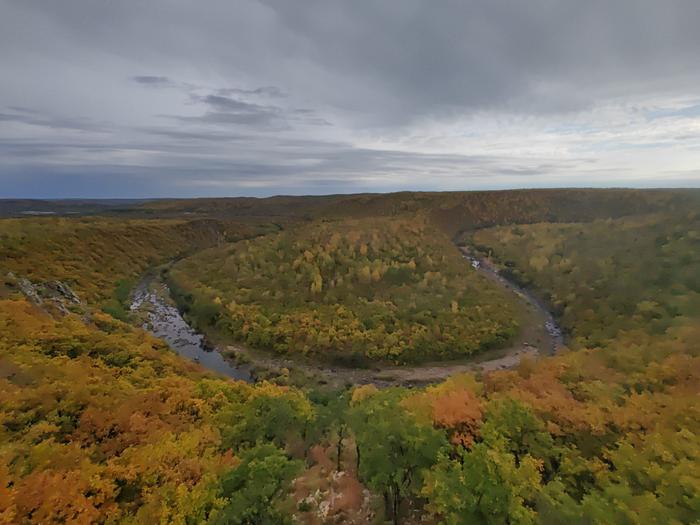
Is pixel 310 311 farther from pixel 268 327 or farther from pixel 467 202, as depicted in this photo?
pixel 467 202

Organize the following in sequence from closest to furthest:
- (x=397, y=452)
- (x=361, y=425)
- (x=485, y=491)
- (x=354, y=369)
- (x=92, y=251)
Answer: (x=485, y=491), (x=397, y=452), (x=361, y=425), (x=354, y=369), (x=92, y=251)

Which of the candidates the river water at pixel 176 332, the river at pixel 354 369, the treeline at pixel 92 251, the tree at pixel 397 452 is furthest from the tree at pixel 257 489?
the treeline at pixel 92 251

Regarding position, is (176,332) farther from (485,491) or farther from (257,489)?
(485,491)

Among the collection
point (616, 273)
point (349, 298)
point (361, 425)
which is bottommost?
point (349, 298)

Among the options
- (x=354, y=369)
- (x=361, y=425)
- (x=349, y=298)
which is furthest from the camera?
(x=349, y=298)

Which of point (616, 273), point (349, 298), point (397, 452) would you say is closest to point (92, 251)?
point (349, 298)

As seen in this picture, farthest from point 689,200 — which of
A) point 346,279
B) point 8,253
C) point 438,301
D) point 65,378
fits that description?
point 8,253

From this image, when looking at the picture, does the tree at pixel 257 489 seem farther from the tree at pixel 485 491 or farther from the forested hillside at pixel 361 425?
the tree at pixel 485 491

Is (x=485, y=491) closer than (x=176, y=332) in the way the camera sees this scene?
Yes
